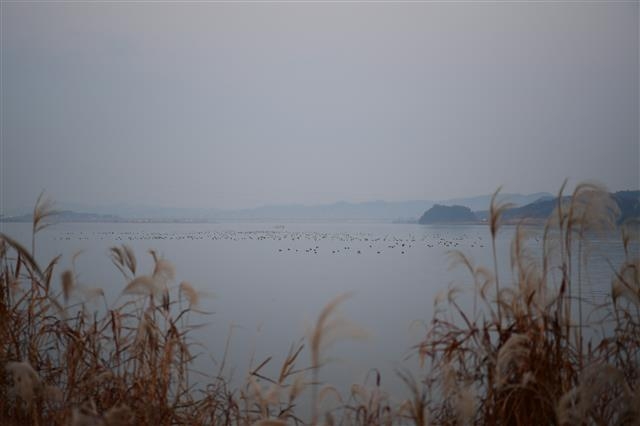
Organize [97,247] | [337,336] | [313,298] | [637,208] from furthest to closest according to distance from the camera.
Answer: [97,247], [313,298], [637,208], [337,336]

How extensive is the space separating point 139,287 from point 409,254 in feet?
35.1

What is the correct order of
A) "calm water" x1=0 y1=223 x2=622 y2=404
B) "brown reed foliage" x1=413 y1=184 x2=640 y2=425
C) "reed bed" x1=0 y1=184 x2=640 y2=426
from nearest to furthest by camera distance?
"reed bed" x1=0 y1=184 x2=640 y2=426, "brown reed foliage" x1=413 y1=184 x2=640 y2=425, "calm water" x1=0 y1=223 x2=622 y2=404

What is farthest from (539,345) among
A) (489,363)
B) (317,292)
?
(317,292)

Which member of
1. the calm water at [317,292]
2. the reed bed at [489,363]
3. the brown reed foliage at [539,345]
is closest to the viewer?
the reed bed at [489,363]

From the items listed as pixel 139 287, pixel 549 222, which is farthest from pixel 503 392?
pixel 139 287

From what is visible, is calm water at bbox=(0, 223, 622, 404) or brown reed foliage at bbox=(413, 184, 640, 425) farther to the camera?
calm water at bbox=(0, 223, 622, 404)

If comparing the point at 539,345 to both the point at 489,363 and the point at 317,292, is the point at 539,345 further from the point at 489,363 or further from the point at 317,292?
the point at 317,292

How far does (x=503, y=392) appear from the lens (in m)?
2.50

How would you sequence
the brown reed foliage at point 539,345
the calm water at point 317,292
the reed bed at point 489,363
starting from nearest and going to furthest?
1. the reed bed at point 489,363
2. the brown reed foliage at point 539,345
3. the calm water at point 317,292

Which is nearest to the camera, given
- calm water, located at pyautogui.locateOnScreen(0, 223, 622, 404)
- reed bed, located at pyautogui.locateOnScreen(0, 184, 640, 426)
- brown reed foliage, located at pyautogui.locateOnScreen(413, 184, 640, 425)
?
reed bed, located at pyautogui.locateOnScreen(0, 184, 640, 426)

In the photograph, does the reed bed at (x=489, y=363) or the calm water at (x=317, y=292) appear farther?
the calm water at (x=317, y=292)

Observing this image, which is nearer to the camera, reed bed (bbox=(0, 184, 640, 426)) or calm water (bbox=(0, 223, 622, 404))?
reed bed (bbox=(0, 184, 640, 426))

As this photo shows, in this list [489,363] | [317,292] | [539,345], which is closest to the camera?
[539,345]

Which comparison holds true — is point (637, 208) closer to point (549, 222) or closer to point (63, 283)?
point (549, 222)
